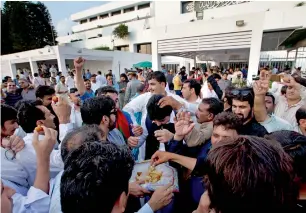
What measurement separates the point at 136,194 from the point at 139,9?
40.0 m

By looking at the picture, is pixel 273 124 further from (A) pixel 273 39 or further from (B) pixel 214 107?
(A) pixel 273 39

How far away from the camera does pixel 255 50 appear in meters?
8.66

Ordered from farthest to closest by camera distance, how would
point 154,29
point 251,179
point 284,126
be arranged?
point 154,29
point 284,126
point 251,179

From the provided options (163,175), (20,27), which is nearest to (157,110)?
(163,175)

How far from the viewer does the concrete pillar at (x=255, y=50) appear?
28.1ft

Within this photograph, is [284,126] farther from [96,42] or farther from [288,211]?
[96,42]

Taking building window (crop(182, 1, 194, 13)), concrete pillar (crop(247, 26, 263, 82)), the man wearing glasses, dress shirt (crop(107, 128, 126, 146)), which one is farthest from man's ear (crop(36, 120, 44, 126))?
building window (crop(182, 1, 194, 13))

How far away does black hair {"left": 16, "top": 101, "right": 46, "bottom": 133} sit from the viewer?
6.12 ft

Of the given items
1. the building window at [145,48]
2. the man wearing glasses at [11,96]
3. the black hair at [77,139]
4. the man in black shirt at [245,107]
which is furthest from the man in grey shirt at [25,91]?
the building window at [145,48]

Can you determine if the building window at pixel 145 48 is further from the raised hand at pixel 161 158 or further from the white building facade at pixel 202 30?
the raised hand at pixel 161 158

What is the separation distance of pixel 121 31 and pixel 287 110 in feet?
104

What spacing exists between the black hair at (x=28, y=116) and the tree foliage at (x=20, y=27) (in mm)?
36521

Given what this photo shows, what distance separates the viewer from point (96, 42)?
34.2 metres

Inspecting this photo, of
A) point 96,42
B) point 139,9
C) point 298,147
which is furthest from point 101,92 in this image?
point 139,9
